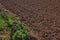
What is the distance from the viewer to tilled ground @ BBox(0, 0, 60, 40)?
7318 millimetres

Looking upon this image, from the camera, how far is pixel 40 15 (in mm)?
8750

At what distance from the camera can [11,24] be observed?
20.6ft

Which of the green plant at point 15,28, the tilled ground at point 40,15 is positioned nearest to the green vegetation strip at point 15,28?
Answer: the green plant at point 15,28

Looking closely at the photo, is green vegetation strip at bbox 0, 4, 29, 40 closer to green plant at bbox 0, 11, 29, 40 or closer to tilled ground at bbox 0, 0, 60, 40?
green plant at bbox 0, 11, 29, 40

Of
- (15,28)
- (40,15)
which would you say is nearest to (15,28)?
(15,28)

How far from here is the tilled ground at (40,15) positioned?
288 inches

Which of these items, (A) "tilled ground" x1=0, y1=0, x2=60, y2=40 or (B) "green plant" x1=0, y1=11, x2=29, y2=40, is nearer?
(B) "green plant" x1=0, y1=11, x2=29, y2=40

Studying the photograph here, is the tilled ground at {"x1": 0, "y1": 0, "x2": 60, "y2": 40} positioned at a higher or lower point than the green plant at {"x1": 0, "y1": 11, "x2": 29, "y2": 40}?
lower

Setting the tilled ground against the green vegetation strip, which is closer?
the green vegetation strip

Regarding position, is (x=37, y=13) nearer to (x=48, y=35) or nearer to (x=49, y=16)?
(x=49, y=16)

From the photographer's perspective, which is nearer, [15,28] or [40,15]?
[15,28]

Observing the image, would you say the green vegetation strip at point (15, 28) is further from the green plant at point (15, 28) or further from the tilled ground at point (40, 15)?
the tilled ground at point (40, 15)

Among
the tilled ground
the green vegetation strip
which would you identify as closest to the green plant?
the green vegetation strip

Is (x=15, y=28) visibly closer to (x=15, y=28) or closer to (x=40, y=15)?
(x=15, y=28)
